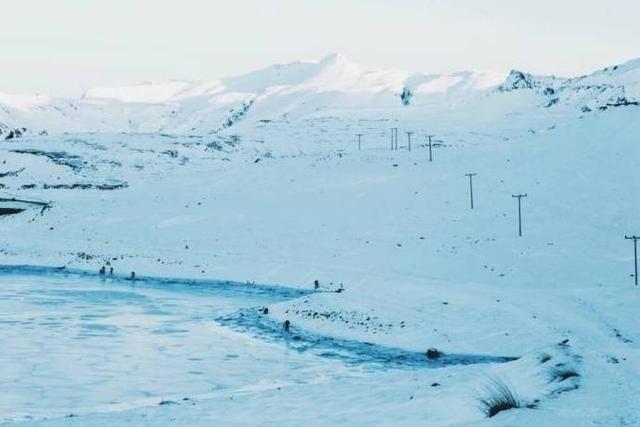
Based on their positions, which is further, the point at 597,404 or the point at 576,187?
the point at 576,187

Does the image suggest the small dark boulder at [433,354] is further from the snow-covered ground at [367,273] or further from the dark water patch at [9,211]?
the dark water patch at [9,211]

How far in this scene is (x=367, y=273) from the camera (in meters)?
48.4

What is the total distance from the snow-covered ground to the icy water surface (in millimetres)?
163

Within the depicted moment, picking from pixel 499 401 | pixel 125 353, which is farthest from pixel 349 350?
pixel 499 401

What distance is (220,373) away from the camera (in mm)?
25062

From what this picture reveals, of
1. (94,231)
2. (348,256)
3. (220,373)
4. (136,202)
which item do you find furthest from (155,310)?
(136,202)

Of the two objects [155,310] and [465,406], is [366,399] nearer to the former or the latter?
[465,406]

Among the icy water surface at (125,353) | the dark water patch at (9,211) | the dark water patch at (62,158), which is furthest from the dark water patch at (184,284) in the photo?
the dark water patch at (62,158)

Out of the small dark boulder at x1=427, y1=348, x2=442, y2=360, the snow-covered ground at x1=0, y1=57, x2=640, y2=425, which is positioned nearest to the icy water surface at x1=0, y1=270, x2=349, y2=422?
the snow-covered ground at x1=0, y1=57, x2=640, y2=425

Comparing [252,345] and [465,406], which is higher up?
[465,406]

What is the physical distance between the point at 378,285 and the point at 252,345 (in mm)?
14480

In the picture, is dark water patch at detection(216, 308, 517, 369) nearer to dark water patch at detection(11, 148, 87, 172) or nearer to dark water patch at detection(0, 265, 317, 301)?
dark water patch at detection(0, 265, 317, 301)

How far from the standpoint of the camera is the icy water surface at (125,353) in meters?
21.9

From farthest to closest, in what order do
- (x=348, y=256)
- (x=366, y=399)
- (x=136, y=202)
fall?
(x=136, y=202)
(x=348, y=256)
(x=366, y=399)
